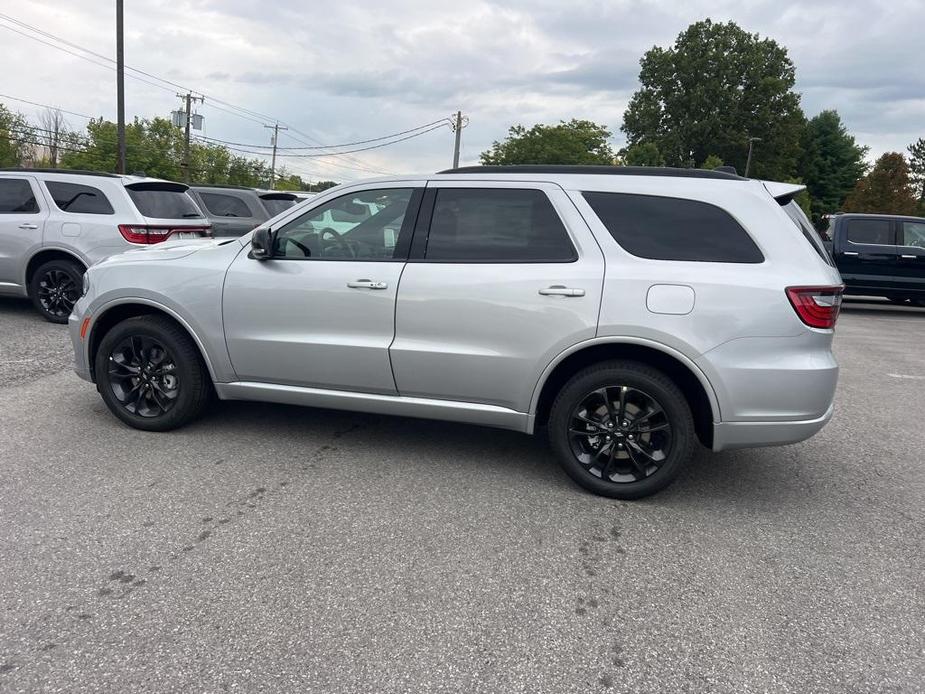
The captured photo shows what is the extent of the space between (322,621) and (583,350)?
2.03 meters

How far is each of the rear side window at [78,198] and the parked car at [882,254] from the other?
12367 mm

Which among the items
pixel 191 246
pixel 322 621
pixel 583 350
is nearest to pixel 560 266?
pixel 583 350

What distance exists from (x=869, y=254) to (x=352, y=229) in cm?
1226

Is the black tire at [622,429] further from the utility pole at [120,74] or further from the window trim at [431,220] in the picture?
the utility pole at [120,74]

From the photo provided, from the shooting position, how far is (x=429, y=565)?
10.5 ft

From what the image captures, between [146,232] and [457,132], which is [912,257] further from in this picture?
[457,132]

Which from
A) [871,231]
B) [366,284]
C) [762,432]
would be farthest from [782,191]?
[871,231]

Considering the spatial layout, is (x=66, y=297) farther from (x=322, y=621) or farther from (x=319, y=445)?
(x=322, y=621)

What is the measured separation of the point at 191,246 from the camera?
4945 millimetres

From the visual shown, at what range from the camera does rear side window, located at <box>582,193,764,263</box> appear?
381 cm

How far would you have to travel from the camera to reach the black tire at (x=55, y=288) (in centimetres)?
852

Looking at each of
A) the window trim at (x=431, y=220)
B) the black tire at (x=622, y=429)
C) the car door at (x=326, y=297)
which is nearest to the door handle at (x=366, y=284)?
the car door at (x=326, y=297)

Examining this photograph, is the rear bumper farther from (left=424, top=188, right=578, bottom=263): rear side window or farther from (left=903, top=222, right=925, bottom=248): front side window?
(left=903, top=222, right=925, bottom=248): front side window

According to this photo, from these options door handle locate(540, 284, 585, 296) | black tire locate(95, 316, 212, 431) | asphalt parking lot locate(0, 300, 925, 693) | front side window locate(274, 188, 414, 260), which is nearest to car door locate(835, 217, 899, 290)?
asphalt parking lot locate(0, 300, 925, 693)
